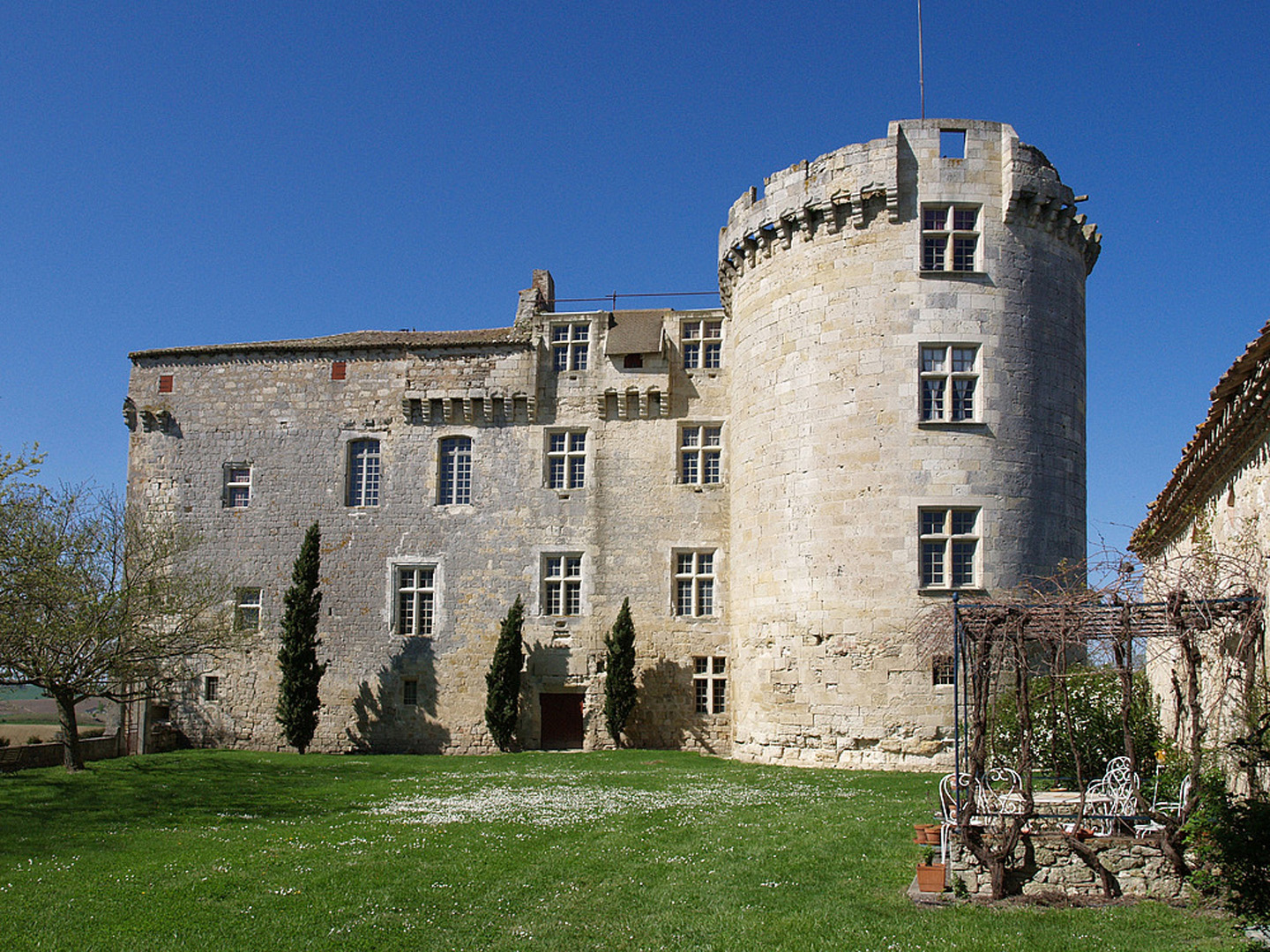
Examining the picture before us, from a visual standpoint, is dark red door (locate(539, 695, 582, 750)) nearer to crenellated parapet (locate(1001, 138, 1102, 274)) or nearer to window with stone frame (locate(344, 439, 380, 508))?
window with stone frame (locate(344, 439, 380, 508))

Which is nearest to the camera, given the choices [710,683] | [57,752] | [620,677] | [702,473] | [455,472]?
[57,752]

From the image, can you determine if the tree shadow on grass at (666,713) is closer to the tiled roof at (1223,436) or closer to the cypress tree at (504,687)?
the cypress tree at (504,687)

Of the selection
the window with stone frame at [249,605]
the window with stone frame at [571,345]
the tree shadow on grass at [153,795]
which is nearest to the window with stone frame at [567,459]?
the window with stone frame at [571,345]

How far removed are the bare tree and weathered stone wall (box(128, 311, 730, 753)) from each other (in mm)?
2865

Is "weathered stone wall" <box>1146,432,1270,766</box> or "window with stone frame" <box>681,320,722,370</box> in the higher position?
"window with stone frame" <box>681,320,722,370</box>

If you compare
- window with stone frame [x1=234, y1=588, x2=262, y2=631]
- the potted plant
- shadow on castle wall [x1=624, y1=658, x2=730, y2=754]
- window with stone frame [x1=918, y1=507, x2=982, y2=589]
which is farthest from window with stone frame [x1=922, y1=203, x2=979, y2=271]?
window with stone frame [x1=234, y1=588, x2=262, y2=631]

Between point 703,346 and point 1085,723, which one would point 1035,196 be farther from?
point 1085,723

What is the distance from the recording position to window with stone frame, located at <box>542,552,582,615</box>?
1066 inches

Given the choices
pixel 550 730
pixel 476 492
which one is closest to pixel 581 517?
pixel 476 492

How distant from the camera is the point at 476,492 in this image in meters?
28.0

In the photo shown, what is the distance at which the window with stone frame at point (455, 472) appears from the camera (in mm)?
28172

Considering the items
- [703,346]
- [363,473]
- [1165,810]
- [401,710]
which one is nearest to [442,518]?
[363,473]

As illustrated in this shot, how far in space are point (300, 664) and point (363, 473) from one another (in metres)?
5.29

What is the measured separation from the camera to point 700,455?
88.2 ft
